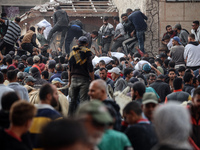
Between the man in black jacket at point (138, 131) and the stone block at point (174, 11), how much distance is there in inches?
515

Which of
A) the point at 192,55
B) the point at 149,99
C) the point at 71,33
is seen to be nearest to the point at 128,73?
the point at 192,55

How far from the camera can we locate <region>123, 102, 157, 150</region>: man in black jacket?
4363 millimetres

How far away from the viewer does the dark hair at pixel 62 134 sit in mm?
2232

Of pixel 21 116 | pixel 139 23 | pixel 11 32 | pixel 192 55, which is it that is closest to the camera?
pixel 21 116

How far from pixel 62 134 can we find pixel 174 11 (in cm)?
1535

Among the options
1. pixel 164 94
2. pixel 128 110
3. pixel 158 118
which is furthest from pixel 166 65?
pixel 158 118

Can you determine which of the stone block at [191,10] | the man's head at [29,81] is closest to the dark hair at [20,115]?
the man's head at [29,81]

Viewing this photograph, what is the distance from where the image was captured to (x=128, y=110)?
4449 millimetres

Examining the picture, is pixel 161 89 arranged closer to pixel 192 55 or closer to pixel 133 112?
pixel 192 55

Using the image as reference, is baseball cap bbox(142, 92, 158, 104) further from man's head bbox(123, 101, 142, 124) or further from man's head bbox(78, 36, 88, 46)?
man's head bbox(78, 36, 88, 46)

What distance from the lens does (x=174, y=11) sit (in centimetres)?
1700

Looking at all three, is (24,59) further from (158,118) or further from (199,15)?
(158,118)

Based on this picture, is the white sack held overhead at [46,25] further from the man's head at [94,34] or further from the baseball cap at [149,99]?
the baseball cap at [149,99]

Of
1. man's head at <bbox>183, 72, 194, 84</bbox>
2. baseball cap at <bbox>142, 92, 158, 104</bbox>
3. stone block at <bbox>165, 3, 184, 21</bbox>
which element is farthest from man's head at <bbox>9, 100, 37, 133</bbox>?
stone block at <bbox>165, 3, 184, 21</bbox>
